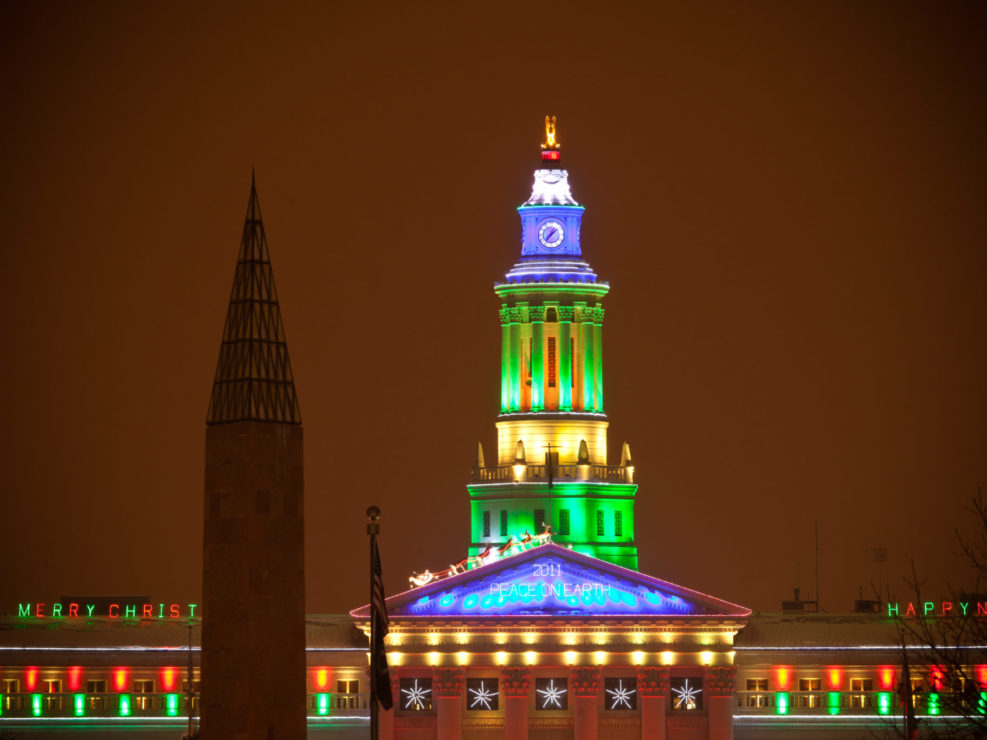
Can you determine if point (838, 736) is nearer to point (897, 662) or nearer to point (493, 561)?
point (897, 662)

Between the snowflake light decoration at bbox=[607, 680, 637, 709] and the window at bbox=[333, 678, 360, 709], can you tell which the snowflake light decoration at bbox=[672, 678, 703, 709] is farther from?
the window at bbox=[333, 678, 360, 709]

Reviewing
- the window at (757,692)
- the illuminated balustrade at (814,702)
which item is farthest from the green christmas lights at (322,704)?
the window at (757,692)

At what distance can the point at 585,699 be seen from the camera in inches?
7564

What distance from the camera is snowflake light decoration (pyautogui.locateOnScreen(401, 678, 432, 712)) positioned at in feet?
631

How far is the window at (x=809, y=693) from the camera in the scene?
195000 mm

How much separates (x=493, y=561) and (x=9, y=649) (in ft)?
103

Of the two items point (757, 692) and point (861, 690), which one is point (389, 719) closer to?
point (757, 692)

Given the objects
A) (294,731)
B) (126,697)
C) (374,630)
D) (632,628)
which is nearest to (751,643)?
(632,628)

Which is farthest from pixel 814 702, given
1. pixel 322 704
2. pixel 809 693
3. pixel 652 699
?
pixel 322 704

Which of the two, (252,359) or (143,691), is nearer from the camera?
(252,359)

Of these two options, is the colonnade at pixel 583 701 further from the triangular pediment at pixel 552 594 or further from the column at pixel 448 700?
the triangular pediment at pixel 552 594

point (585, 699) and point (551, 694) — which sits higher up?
point (551, 694)

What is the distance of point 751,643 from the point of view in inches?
7781

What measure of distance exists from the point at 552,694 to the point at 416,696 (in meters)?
8.64
